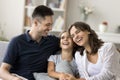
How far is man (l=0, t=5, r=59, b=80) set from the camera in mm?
2141

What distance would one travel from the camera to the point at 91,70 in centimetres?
207

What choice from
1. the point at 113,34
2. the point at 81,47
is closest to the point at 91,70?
the point at 81,47

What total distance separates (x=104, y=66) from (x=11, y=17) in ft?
9.69

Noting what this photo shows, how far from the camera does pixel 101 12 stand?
453cm

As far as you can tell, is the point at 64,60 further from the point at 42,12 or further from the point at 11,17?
the point at 11,17

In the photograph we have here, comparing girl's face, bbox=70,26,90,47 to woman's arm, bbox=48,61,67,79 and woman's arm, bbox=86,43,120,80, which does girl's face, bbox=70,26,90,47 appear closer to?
woman's arm, bbox=86,43,120,80

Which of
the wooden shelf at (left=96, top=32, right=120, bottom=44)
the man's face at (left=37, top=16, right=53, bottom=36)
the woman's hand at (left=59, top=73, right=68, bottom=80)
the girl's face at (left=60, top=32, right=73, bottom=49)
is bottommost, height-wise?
the woman's hand at (left=59, top=73, right=68, bottom=80)

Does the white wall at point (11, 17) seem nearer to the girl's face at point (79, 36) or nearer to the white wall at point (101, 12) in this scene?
the white wall at point (101, 12)

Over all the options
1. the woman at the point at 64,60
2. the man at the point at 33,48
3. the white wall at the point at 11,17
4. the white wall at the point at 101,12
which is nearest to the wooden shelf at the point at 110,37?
the white wall at the point at 101,12

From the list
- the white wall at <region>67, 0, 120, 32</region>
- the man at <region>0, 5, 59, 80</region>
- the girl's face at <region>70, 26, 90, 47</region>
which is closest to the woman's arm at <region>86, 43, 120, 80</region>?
the girl's face at <region>70, 26, 90, 47</region>

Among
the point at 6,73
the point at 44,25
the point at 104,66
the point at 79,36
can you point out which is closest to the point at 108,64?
the point at 104,66

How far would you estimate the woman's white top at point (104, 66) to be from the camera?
199cm

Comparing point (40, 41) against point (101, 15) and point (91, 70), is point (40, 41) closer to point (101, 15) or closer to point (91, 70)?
point (91, 70)

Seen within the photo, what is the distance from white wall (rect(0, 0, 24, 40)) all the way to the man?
240 cm
